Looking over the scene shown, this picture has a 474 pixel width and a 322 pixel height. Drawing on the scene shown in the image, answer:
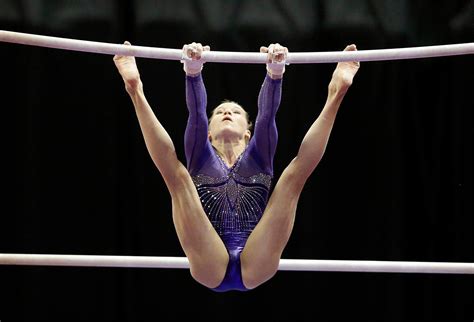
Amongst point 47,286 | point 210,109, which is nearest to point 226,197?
point 210,109

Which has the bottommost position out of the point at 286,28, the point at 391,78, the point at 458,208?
the point at 458,208

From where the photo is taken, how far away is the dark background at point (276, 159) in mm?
4363

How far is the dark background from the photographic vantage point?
14.3 ft

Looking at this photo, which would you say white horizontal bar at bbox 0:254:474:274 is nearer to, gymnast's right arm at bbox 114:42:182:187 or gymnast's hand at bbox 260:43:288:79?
gymnast's right arm at bbox 114:42:182:187

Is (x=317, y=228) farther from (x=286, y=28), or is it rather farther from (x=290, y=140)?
(x=286, y=28)

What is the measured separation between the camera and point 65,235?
4371mm

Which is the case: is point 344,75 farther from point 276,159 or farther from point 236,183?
point 276,159

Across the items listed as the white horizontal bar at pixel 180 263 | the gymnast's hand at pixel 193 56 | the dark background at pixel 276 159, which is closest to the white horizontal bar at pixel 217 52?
the gymnast's hand at pixel 193 56

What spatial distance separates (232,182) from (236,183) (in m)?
0.02

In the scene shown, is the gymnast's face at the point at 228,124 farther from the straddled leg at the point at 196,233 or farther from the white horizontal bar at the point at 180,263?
the white horizontal bar at the point at 180,263

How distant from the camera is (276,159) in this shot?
14.8 ft

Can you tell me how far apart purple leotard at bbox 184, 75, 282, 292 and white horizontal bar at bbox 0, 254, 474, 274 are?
0.31 meters

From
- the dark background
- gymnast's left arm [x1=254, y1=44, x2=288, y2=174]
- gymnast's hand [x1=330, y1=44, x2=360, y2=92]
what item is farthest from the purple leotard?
the dark background

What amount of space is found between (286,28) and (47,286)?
224 centimetres
